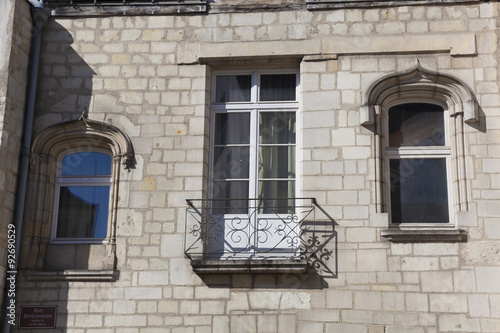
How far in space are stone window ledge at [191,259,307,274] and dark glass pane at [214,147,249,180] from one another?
119 centimetres

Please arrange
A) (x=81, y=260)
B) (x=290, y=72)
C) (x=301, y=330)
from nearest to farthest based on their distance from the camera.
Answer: (x=301, y=330)
(x=81, y=260)
(x=290, y=72)

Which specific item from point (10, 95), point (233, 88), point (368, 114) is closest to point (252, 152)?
point (233, 88)

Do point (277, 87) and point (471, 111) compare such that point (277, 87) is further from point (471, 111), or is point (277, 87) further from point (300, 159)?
point (471, 111)

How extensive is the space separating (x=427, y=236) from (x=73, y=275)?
12.5ft

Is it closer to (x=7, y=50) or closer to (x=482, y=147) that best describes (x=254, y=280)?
(x=482, y=147)

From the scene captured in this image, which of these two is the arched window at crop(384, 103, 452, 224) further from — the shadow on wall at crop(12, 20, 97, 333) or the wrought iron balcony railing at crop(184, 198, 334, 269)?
the shadow on wall at crop(12, 20, 97, 333)

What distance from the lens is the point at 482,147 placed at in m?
8.97

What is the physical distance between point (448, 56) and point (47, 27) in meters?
4.78

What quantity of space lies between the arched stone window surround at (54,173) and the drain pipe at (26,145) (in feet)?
0.32

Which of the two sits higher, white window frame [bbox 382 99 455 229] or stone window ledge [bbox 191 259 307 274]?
white window frame [bbox 382 99 455 229]

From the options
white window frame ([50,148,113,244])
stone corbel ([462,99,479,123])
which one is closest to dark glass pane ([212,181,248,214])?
white window frame ([50,148,113,244])

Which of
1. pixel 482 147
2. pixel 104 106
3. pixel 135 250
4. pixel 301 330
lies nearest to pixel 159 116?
pixel 104 106

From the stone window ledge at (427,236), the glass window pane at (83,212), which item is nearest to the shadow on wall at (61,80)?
the glass window pane at (83,212)

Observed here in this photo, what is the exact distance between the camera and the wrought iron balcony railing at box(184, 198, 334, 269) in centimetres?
889
